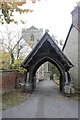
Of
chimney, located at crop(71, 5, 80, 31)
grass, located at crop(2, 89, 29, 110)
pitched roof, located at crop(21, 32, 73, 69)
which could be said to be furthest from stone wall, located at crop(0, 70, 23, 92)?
chimney, located at crop(71, 5, 80, 31)

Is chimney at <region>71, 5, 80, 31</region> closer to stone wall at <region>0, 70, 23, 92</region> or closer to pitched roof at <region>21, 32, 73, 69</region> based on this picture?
pitched roof at <region>21, 32, 73, 69</region>

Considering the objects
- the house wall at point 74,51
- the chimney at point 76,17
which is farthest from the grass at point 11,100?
the chimney at point 76,17

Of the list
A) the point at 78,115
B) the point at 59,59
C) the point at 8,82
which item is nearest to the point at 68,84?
the point at 59,59

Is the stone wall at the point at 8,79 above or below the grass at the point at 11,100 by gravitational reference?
above

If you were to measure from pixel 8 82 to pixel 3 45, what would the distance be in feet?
41.5

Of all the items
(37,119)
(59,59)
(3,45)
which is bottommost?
(37,119)

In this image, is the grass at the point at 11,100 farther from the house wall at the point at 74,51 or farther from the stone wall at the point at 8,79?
the house wall at the point at 74,51

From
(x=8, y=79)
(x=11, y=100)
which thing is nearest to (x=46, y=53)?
(x=8, y=79)

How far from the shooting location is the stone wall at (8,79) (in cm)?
2420

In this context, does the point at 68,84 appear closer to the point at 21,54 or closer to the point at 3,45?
the point at 3,45

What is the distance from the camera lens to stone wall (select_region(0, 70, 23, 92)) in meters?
24.2

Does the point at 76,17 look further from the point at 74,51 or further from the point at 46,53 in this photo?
the point at 46,53

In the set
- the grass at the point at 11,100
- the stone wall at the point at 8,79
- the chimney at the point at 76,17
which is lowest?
the grass at the point at 11,100

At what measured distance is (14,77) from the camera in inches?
1202
